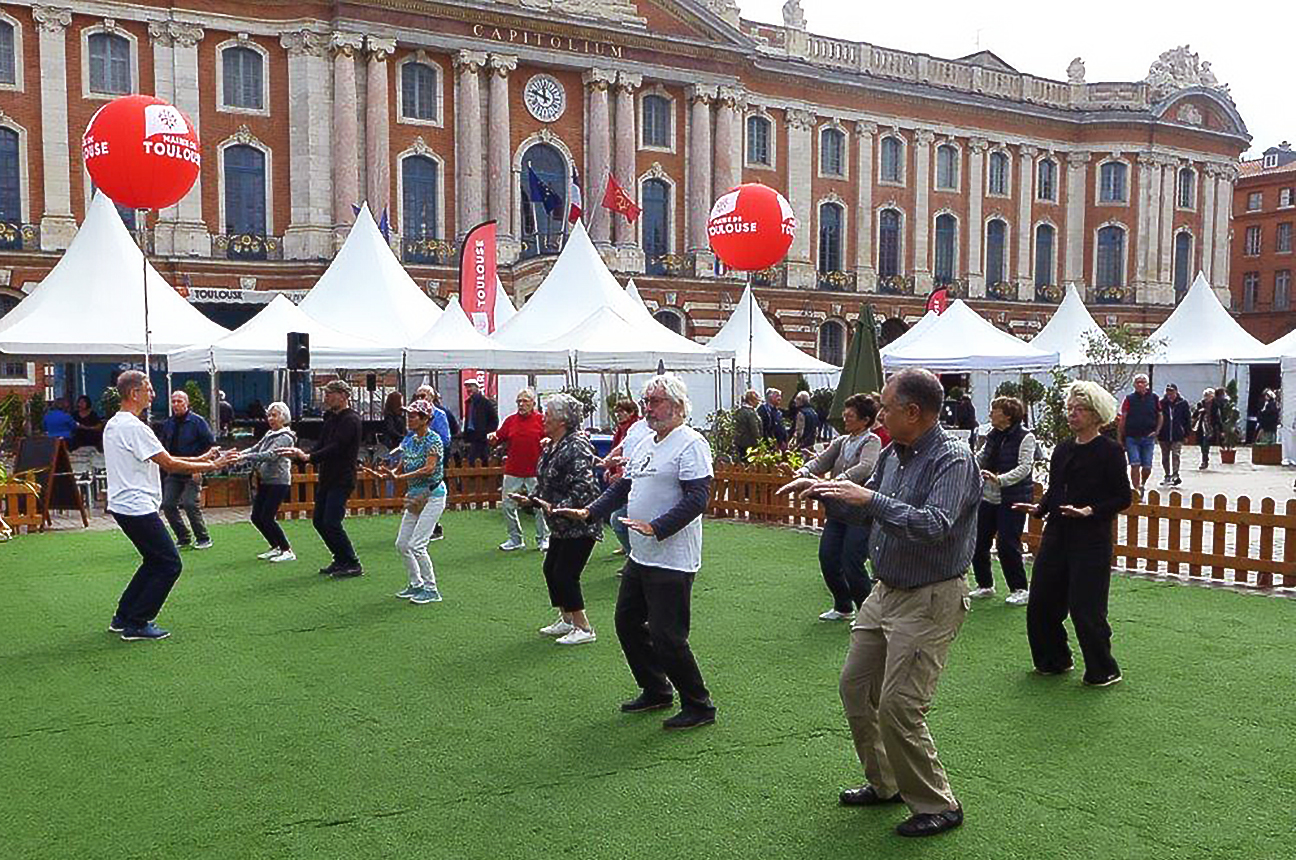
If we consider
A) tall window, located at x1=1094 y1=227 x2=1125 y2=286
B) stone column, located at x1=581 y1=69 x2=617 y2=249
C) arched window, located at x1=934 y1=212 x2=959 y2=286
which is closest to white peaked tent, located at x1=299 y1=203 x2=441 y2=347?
stone column, located at x1=581 y1=69 x2=617 y2=249

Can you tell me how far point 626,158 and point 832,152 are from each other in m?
9.14

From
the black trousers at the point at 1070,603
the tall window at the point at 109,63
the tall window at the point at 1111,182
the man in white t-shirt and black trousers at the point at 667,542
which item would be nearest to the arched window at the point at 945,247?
the tall window at the point at 1111,182

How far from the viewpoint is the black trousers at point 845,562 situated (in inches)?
308

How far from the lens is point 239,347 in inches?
627

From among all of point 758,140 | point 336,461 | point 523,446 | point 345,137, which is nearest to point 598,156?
point 758,140

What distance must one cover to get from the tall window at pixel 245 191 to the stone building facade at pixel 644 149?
9cm

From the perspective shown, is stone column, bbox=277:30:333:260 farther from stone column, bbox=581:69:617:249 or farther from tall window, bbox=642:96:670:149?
tall window, bbox=642:96:670:149

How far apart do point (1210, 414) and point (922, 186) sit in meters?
19.8

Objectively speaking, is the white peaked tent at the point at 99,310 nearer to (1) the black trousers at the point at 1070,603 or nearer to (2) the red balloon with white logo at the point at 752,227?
(2) the red balloon with white logo at the point at 752,227

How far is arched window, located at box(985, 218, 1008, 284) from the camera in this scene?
44500mm

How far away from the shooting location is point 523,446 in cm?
1103

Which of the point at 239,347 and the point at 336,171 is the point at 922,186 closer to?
the point at 336,171

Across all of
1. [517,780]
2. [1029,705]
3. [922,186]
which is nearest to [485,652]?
[517,780]

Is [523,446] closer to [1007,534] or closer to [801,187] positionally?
[1007,534]
